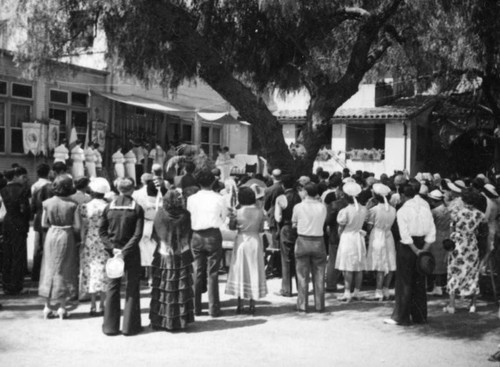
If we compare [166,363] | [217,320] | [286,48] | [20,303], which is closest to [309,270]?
[217,320]

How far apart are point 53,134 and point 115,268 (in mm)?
12578

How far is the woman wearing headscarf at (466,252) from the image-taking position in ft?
26.9

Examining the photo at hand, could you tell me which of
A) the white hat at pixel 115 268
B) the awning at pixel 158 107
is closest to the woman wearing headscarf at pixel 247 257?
the white hat at pixel 115 268

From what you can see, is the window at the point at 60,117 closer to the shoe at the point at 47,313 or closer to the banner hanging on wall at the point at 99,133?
the banner hanging on wall at the point at 99,133

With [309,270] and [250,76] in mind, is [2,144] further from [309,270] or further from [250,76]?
→ [309,270]

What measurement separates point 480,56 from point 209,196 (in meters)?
8.52

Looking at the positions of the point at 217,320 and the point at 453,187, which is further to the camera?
the point at 453,187

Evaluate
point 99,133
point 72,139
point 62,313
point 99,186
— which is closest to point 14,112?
point 72,139

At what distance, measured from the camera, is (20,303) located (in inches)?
331

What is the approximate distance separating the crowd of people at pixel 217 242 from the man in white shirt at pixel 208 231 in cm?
1

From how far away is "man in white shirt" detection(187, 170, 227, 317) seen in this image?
7867 mm

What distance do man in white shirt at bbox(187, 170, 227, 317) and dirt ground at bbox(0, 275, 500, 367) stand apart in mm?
452

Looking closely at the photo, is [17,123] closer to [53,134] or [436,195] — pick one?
[53,134]

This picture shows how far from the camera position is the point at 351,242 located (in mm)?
9008
